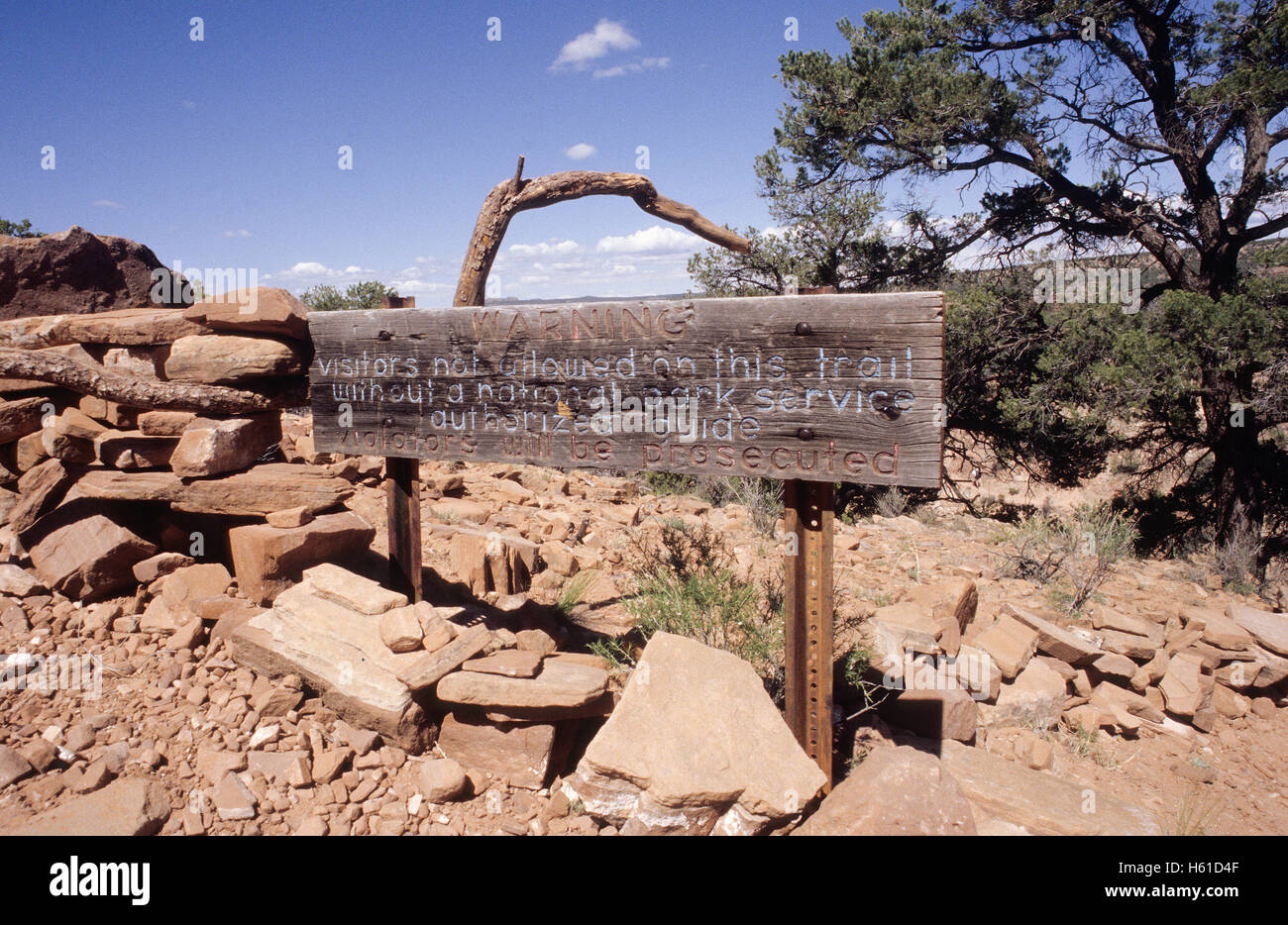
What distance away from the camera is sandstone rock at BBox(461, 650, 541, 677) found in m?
3.42

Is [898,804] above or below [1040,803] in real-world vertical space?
above

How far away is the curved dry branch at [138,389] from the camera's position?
14.8 ft

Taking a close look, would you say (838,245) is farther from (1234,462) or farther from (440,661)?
(440,661)

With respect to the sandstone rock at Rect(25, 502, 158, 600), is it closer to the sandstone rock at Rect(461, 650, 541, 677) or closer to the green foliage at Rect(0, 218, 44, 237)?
the sandstone rock at Rect(461, 650, 541, 677)

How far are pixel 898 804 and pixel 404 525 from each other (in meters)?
2.90

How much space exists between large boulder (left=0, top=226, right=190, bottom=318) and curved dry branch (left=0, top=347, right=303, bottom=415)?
139 centimetres

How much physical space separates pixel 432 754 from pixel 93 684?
5.41 ft

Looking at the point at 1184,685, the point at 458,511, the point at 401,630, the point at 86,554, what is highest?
the point at 86,554

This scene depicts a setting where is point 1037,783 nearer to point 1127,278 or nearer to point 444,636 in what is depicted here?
point 444,636

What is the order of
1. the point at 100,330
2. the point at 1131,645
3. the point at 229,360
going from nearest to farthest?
the point at 229,360, the point at 100,330, the point at 1131,645

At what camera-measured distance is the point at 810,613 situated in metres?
3.14

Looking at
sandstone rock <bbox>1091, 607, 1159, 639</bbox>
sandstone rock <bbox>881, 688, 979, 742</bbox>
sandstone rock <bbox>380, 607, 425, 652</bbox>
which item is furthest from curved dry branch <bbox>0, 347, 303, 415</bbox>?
sandstone rock <bbox>1091, 607, 1159, 639</bbox>

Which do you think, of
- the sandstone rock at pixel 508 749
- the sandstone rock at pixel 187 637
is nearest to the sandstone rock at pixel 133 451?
the sandstone rock at pixel 187 637

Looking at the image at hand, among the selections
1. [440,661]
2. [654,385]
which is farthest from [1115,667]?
[440,661]
